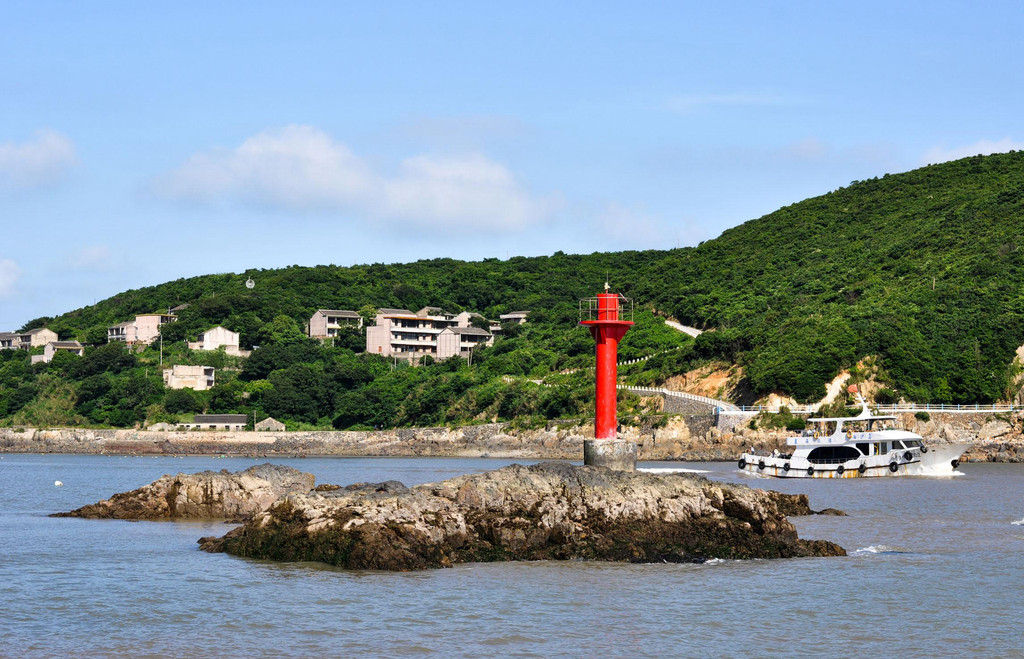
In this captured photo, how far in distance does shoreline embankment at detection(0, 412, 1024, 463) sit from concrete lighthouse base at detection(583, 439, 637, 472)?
28389 mm

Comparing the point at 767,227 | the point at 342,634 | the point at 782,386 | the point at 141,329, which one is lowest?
the point at 342,634

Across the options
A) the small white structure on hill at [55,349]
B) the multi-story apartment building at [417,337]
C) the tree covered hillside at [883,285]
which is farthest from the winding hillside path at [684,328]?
the small white structure on hill at [55,349]

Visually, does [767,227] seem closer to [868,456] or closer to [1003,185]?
[1003,185]

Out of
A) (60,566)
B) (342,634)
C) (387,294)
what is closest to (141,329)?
(387,294)

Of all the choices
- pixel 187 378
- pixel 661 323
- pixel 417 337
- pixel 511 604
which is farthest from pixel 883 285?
pixel 511 604

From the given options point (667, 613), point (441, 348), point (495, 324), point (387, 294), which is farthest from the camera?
point (387, 294)

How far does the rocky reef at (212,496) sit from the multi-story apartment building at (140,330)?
91.8 m

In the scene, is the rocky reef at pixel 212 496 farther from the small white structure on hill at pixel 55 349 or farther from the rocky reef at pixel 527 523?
the small white structure on hill at pixel 55 349

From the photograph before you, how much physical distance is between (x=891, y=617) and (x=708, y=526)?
5447mm

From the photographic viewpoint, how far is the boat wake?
23.3m

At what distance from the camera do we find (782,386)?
6606 centimetres

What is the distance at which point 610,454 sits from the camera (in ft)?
88.1

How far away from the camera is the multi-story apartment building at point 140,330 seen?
4675 inches

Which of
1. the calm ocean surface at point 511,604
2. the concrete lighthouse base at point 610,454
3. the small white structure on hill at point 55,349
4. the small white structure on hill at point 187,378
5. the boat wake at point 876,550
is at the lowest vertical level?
the calm ocean surface at point 511,604
